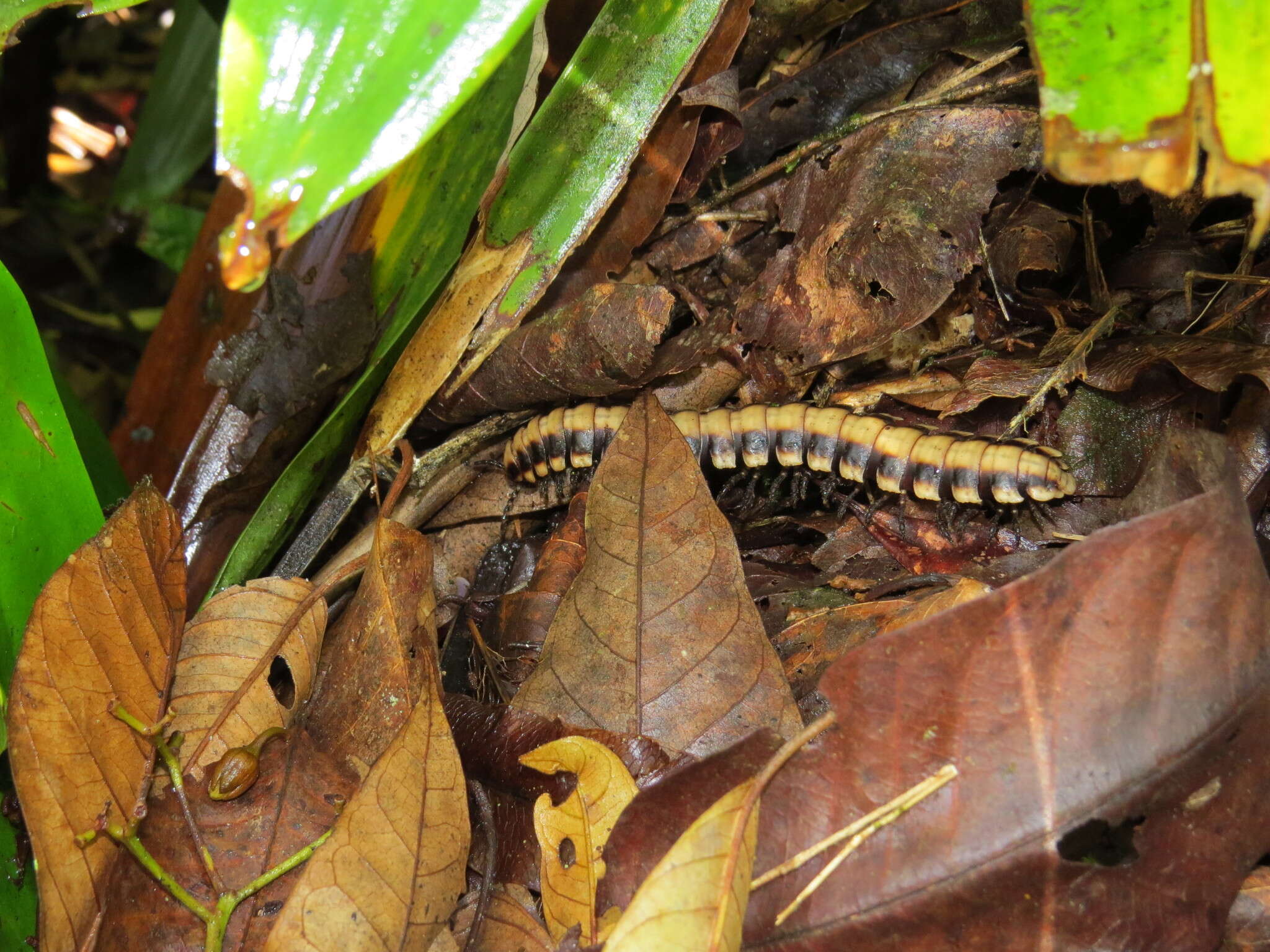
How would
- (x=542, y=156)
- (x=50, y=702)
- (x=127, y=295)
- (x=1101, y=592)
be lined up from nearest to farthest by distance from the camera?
(x=1101, y=592)
(x=50, y=702)
(x=542, y=156)
(x=127, y=295)

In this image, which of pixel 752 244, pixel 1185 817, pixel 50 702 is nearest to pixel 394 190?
pixel 752 244

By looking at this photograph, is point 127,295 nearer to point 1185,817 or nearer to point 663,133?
point 663,133

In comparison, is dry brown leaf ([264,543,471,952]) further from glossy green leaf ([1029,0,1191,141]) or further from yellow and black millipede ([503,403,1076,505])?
glossy green leaf ([1029,0,1191,141])

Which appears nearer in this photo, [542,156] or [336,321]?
[542,156]

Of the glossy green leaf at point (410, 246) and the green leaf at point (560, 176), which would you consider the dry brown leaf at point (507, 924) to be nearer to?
the glossy green leaf at point (410, 246)

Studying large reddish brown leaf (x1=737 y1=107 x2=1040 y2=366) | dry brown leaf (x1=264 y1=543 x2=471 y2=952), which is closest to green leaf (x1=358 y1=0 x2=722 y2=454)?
large reddish brown leaf (x1=737 y1=107 x2=1040 y2=366)

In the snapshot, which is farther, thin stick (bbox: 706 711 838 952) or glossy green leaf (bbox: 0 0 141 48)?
glossy green leaf (bbox: 0 0 141 48)

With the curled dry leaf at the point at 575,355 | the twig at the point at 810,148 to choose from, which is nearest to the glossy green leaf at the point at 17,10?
the curled dry leaf at the point at 575,355
